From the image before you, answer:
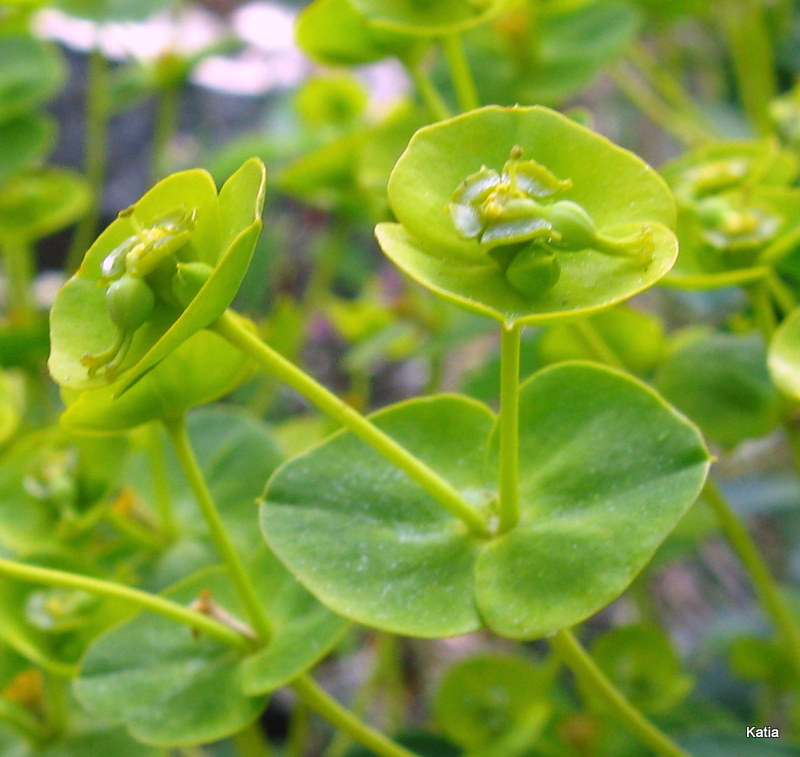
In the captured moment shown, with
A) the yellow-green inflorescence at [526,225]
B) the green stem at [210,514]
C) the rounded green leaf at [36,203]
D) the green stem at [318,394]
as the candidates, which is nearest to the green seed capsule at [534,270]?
the yellow-green inflorescence at [526,225]

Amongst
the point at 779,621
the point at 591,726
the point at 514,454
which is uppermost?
the point at 514,454

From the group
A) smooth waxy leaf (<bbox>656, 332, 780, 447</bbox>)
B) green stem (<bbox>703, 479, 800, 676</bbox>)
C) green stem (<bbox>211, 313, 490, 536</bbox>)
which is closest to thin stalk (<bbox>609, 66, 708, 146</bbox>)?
smooth waxy leaf (<bbox>656, 332, 780, 447</bbox>)

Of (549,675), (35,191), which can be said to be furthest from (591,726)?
(35,191)

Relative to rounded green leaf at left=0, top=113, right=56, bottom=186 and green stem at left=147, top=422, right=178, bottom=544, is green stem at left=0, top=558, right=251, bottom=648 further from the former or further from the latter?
rounded green leaf at left=0, top=113, right=56, bottom=186

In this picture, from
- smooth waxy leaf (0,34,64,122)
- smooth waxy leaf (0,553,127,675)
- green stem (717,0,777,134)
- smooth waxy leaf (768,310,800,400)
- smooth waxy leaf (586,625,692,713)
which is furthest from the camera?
green stem (717,0,777,134)

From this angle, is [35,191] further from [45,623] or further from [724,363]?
[724,363]

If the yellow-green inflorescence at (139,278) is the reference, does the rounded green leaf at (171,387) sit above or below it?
below

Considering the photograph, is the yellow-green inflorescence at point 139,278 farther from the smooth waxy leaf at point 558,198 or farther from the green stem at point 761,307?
the green stem at point 761,307
